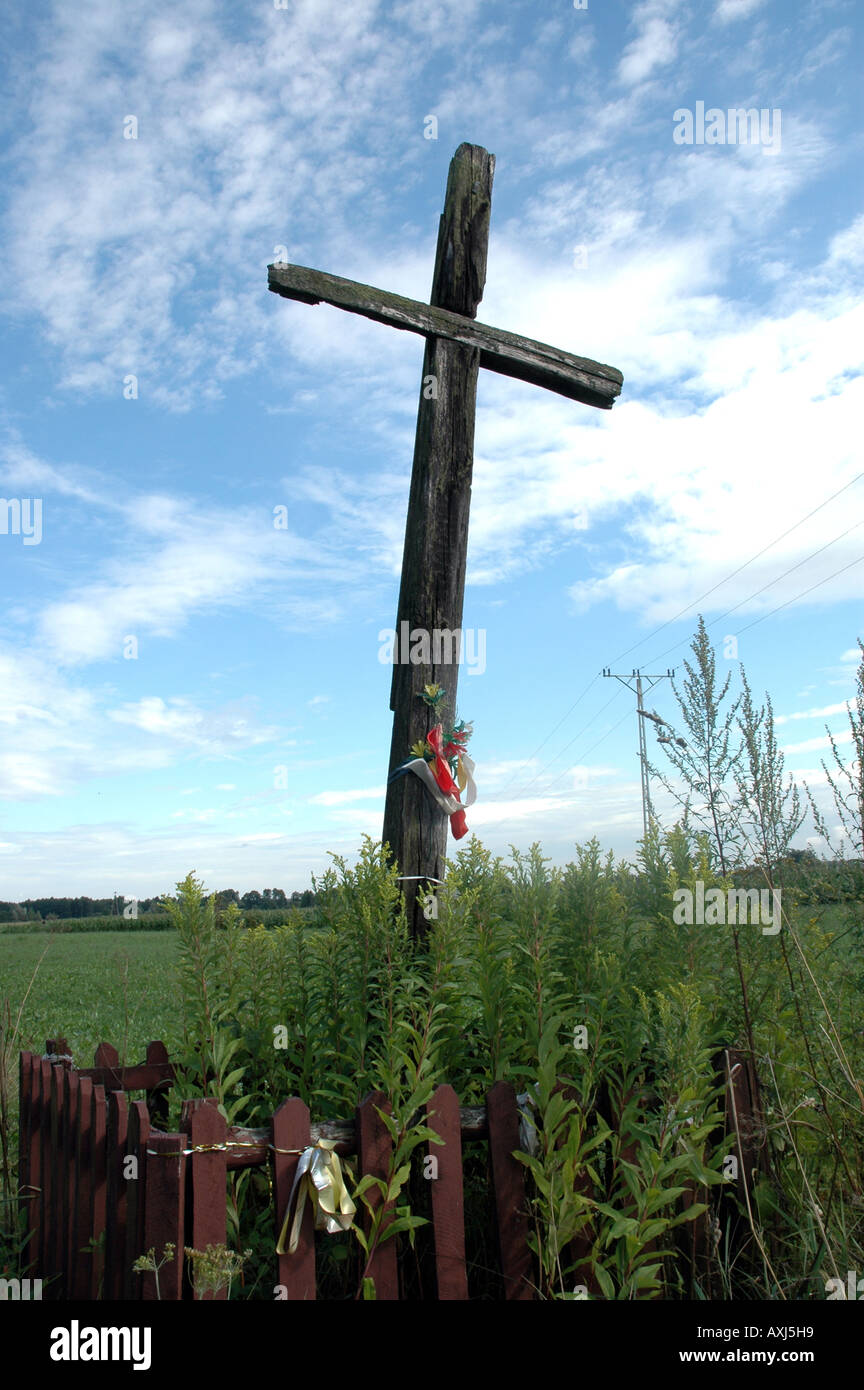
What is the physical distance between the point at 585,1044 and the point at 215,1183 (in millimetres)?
1180

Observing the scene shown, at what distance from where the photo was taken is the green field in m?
7.11

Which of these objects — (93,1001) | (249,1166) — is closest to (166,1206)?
(249,1166)

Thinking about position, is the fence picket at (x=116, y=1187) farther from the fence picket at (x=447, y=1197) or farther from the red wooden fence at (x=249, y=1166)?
the fence picket at (x=447, y=1197)

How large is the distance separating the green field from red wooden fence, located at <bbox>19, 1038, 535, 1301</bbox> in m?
0.46

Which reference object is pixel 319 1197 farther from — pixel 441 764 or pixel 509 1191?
pixel 441 764

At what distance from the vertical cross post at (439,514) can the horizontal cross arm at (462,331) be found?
0.10 m

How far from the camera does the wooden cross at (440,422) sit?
395cm

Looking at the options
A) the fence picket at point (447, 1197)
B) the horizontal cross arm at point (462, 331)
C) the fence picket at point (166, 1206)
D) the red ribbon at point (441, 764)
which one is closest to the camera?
the fence picket at point (166, 1206)

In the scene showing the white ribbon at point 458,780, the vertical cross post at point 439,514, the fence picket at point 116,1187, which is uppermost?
the vertical cross post at point 439,514

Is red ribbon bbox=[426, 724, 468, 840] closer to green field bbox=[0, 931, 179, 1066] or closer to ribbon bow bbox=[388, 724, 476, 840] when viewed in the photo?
ribbon bow bbox=[388, 724, 476, 840]

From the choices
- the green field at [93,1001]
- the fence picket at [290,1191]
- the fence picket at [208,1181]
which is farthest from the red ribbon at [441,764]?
the fence picket at [208,1181]

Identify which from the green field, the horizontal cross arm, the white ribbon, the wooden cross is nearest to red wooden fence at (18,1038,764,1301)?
the green field

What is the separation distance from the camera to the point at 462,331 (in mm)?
4391
